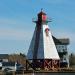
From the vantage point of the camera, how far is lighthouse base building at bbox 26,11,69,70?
374ft

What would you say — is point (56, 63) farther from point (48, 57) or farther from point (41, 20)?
point (41, 20)

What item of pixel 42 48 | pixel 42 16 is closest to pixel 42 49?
pixel 42 48

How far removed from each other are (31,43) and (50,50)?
6310 millimetres

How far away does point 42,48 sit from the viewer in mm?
116875

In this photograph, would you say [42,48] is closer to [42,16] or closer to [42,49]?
[42,49]

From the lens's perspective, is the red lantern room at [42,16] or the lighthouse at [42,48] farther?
the red lantern room at [42,16]

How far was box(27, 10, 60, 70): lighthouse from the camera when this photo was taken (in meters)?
114

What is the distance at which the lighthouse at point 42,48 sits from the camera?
114m

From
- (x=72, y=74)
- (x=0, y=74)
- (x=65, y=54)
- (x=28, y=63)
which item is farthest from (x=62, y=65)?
(x=0, y=74)

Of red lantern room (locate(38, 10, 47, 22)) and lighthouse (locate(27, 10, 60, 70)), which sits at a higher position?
red lantern room (locate(38, 10, 47, 22))

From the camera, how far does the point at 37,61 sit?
115 metres

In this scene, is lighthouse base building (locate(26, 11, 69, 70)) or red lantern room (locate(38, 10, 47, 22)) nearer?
lighthouse base building (locate(26, 11, 69, 70))

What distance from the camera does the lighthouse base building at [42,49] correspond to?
374 feet

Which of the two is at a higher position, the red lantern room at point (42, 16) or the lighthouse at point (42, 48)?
the red lantern room at point (42, 16)
